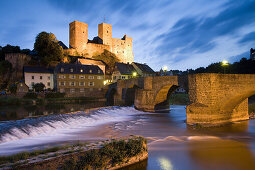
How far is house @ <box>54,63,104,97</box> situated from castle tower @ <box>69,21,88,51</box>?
84.9 ft

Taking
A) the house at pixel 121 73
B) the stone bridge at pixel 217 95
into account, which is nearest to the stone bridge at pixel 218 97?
the stone bridge at pixel 217 95

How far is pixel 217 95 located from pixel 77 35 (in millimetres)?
71451

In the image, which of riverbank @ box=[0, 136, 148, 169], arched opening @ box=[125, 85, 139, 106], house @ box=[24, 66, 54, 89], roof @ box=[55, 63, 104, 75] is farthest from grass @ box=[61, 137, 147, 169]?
house @ box=[24, 66, 54, 89]

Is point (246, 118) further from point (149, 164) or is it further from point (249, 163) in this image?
point (149, 164)

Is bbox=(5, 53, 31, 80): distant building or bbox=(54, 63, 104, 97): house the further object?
bbox=(5, 53, 31, 80): distant building

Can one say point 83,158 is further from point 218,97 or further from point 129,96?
point 129,96

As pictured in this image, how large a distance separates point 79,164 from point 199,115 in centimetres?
1196

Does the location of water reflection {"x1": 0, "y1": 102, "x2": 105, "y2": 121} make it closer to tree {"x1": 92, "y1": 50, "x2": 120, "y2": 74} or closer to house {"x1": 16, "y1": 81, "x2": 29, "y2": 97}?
house {"x1": 16, "y1": 81, "x2": 29, "y2": 97}

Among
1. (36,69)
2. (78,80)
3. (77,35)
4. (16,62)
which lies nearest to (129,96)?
(78,80)

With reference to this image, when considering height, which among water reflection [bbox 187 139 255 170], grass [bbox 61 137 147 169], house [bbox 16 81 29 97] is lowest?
water reflection [bbox 187 139 255 170]

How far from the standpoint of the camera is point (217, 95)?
47.8 feet

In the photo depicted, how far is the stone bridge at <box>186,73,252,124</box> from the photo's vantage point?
13.8 metres

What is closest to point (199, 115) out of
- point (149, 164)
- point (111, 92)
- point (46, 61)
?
point (149, 164)

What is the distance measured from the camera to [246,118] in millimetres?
17312
